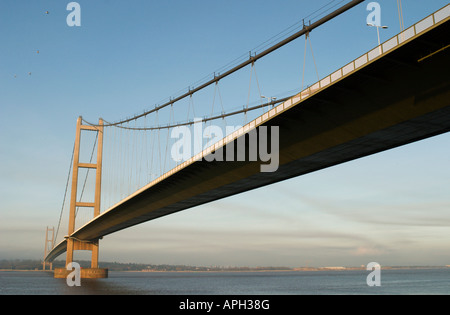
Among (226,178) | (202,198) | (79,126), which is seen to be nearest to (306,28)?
(226,178)

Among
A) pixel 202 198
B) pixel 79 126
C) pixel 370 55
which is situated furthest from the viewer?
pixel 79 126

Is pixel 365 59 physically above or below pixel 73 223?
above

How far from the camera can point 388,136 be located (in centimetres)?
2134

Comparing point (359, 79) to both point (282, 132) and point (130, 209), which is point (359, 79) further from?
point (130, 209)

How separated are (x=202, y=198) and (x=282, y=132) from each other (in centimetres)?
1551

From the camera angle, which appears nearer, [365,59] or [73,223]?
[365,59]

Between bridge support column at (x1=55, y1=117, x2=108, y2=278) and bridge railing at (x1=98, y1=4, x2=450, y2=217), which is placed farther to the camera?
bridge support column at (x1=55, y1=117, x2=108, y2=278)

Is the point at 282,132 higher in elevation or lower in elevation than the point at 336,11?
lower

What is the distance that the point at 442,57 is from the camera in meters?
15.9

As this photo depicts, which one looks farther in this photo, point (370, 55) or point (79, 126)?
point (79, 126)

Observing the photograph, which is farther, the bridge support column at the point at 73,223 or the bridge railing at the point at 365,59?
the bridge support column at the point at 73,223
